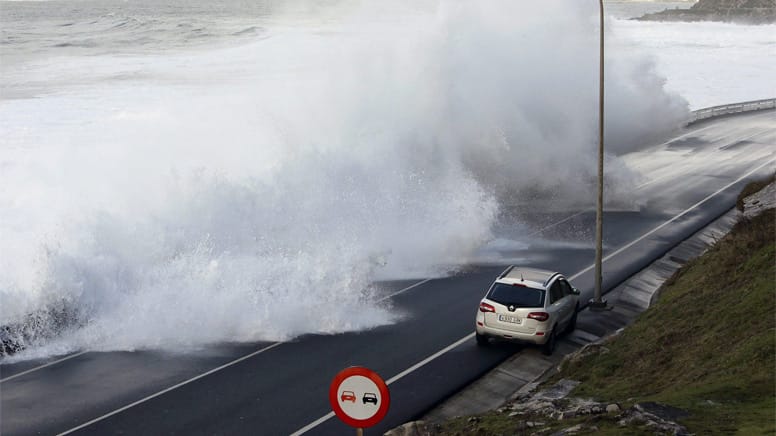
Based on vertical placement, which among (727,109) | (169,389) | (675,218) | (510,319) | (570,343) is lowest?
(727,109)

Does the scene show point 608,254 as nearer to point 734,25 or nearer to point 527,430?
point 527,430

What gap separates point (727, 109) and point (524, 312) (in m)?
51.4

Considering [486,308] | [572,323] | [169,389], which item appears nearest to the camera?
[169,389]

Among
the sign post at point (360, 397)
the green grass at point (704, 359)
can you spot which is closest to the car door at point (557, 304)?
the green grass at point (704, 359)

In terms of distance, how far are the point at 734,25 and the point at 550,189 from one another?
153m

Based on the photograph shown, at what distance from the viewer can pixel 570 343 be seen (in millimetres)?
A: 16594

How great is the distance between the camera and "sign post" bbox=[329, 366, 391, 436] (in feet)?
22.6

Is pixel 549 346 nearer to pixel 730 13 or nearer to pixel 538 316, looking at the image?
pixel 538 316

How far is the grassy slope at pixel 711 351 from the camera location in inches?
383

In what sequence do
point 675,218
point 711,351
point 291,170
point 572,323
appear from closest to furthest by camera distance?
1. point 711,351
2. point 572,323
3. point 291,170
4. point 675,218

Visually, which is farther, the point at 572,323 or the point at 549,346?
the point at 572,323

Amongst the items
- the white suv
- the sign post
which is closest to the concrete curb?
the white suv

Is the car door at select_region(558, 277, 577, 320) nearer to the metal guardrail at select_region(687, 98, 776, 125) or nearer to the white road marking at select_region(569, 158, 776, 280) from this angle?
the white road marking at select_region(569, 158, 776, 280)

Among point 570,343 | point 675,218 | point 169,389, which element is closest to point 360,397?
point 169,389
